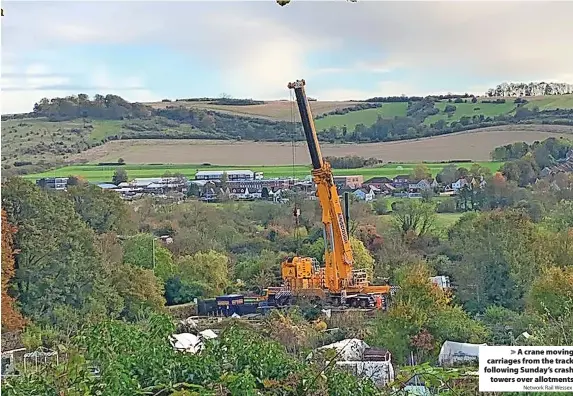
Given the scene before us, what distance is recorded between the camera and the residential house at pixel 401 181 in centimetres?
362

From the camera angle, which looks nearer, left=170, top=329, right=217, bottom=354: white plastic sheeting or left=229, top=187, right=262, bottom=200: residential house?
left=170, top=329, right=217, bottom=354: white plastic sheeting

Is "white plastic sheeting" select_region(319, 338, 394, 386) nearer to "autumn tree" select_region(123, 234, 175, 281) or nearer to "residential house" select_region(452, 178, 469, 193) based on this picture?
"autumn tree" select_region(123, 234, 175, 281)

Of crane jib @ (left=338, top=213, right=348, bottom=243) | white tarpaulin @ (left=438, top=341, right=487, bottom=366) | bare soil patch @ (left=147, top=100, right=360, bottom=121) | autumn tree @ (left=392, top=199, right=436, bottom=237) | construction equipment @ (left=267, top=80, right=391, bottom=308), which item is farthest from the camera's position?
autumn tree @ (left=392, top=199, right=436, bottom=237)

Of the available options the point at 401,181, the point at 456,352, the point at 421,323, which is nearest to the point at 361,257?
the point at 401,181

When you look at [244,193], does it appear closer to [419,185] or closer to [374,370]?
[419,185]

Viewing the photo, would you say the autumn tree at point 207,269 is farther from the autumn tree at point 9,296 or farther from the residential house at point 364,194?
the autumn tree at point 9,296

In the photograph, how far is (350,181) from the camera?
3590mm

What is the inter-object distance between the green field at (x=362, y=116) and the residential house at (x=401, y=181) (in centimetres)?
60

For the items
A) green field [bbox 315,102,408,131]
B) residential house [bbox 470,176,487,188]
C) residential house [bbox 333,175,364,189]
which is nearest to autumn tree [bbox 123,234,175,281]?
residential house [bbox 333,175,364,189]

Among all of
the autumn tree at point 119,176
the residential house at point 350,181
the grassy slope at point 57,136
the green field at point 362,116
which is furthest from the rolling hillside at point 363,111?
the autumn tree at point 119,176

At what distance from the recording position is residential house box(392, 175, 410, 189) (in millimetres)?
3625

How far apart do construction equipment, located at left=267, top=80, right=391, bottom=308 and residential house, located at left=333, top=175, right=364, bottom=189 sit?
0.10 ft

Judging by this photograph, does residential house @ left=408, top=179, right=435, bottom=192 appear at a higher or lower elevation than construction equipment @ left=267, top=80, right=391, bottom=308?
higher

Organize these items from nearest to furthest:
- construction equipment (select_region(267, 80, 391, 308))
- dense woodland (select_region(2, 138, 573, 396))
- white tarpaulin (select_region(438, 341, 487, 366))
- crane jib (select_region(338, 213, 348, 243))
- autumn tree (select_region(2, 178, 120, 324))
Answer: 1. white tarpaulin (select_region(438, 341, 487, 366))
2. dense woodland (select_region(2, 138, 573, 396))
3. autumn tree (select_region(2, 178, 120, 324))
4. construction equipment (select_region(267, 80, 391, 308))
5. crane jib (select_region(338, 213, 348, 243))
